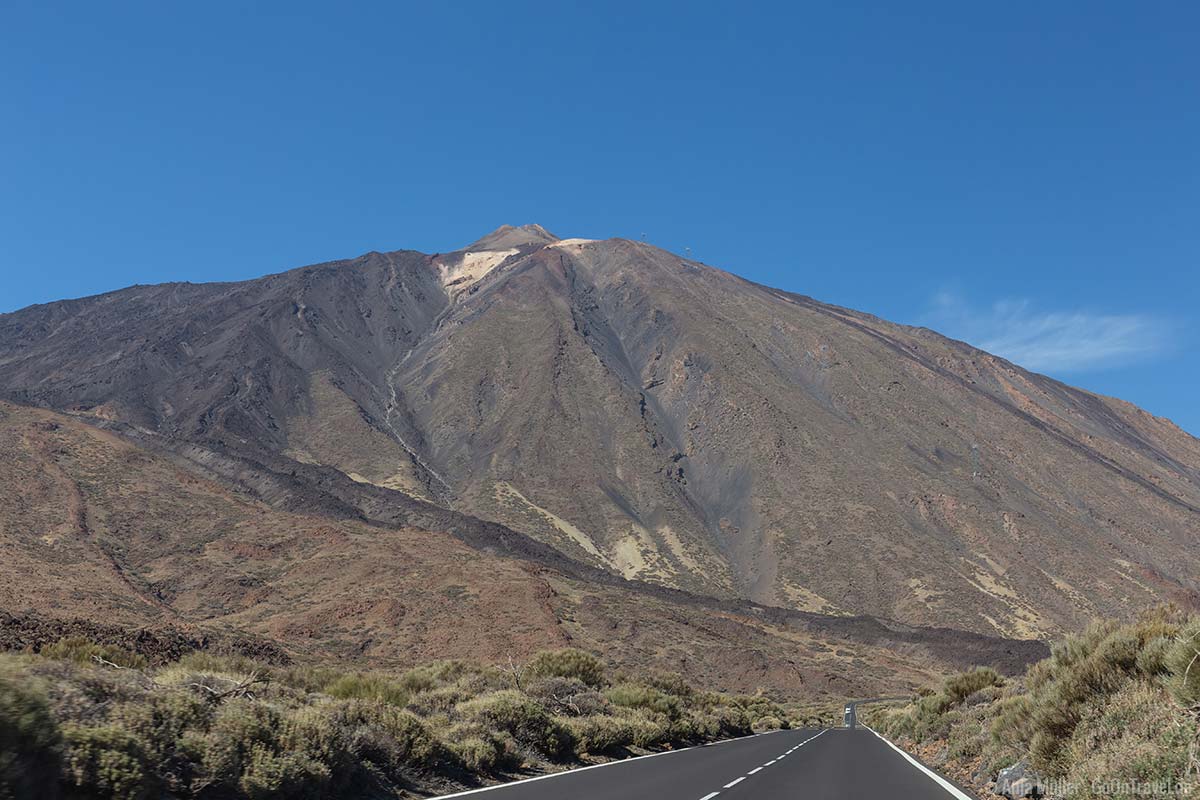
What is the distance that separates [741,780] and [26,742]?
414 inches

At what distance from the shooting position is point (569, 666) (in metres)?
28.5

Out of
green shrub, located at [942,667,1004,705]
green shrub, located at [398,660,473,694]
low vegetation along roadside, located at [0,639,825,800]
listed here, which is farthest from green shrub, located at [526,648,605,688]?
green shrub, located at [942,667,1004,705]

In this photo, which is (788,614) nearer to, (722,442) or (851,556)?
(851,556)

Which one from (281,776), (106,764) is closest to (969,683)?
(281,776)

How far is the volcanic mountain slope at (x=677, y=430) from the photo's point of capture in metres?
106

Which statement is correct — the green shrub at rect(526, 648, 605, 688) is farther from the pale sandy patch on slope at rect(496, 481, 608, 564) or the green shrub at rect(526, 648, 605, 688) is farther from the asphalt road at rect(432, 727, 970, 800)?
the pale sandy patch on slope at rect(496, 481, 608, 564)

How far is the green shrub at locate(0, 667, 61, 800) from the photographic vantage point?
6.38 meters

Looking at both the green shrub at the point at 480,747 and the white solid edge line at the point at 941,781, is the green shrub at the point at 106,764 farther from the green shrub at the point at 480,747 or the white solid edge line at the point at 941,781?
the white solid edge line at the point at 941,781

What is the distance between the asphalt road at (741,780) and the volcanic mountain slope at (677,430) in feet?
260

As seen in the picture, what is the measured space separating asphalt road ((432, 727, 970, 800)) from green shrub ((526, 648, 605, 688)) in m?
7.97

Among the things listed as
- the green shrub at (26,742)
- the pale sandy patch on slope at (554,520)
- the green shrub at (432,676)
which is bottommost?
the green shrub at (432,676)

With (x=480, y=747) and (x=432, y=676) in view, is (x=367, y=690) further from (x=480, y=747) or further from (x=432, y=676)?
(x=432, y=676)

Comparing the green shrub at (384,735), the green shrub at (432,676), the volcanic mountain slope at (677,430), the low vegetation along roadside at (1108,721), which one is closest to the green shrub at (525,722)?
the green shrub at (384,735)

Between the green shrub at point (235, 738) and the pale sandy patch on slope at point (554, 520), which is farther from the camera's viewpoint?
the pale sandy patch on slope at point (554, 520)
